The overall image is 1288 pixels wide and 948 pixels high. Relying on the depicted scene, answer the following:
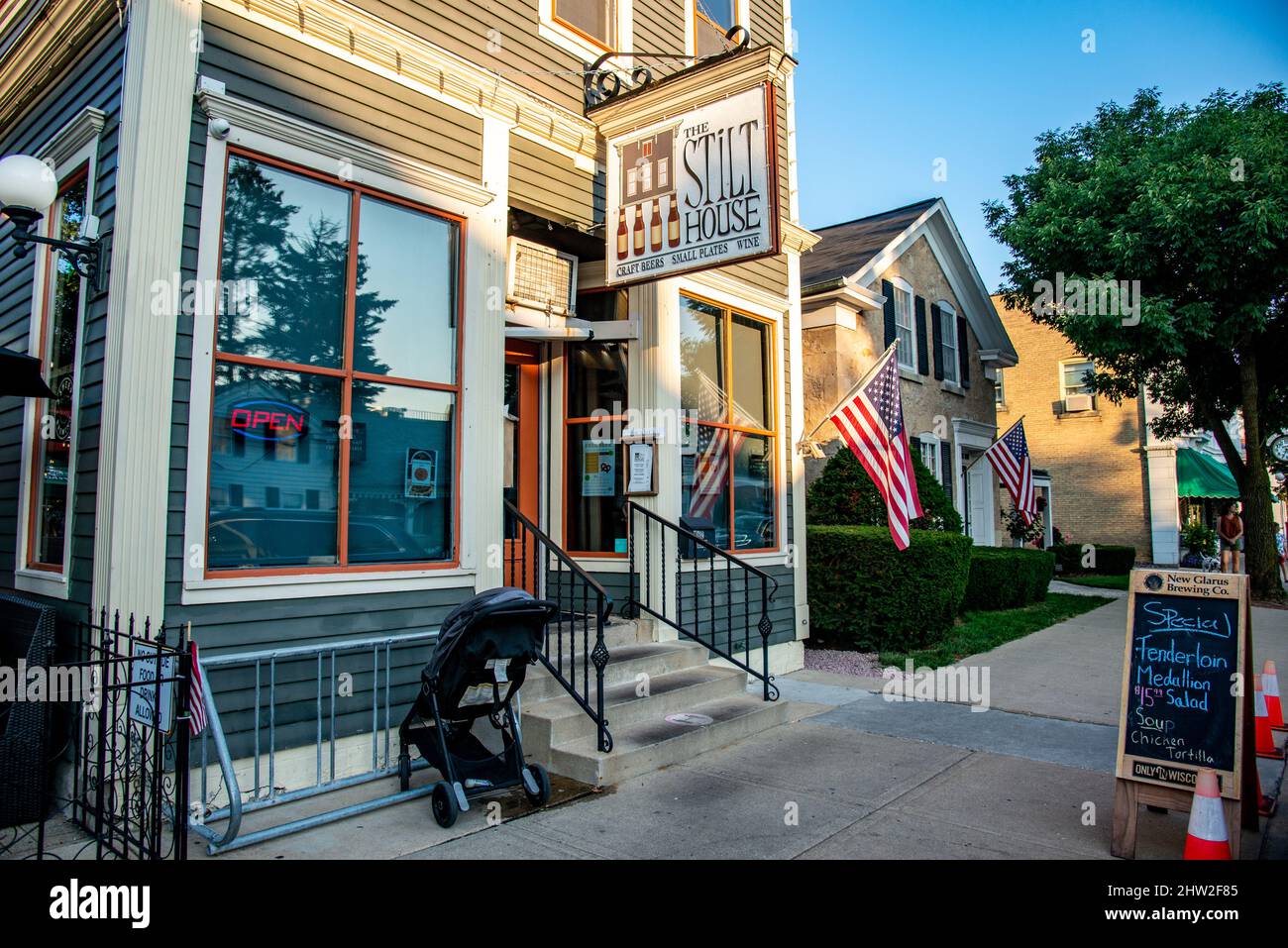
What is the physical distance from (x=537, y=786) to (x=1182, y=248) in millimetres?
13802

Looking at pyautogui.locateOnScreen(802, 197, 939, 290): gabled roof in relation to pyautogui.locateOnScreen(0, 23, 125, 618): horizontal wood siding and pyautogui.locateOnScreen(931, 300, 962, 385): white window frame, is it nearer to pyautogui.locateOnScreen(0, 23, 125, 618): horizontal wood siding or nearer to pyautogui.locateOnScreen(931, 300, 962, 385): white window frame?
pyautogui.locateOnScreen(931, 300, 962, 385): white window frame

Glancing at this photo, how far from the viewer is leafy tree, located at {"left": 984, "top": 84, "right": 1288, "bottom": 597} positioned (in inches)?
506

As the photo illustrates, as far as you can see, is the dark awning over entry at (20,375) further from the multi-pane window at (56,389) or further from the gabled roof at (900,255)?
the gabled roof at (900,255)

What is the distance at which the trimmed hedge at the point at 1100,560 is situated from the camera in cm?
2297

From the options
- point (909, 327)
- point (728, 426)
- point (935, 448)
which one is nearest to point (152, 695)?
point (728, 426)

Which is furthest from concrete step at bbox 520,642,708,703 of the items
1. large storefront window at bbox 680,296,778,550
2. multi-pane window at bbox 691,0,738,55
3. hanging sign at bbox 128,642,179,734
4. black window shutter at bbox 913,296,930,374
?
black window shutter at bbox 913,296,930,374

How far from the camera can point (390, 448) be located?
5652 millimetres

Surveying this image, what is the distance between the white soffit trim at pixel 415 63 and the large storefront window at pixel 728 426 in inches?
81.2

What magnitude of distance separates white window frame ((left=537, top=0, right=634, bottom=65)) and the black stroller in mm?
5074

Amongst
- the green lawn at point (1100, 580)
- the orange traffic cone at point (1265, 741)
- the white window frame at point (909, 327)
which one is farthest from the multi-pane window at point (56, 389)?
the green lawn at point (1100, 580)
